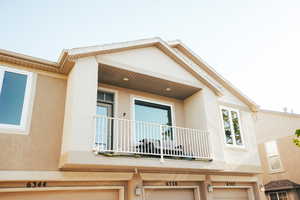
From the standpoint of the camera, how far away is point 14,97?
23.4 ft

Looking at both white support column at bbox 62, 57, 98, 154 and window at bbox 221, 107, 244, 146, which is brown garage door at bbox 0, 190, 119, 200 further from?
window at bbox 221, 107, 244, 146

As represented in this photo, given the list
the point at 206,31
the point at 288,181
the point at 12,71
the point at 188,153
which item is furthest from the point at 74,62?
the point at 288,181

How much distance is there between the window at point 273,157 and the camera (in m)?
16.8

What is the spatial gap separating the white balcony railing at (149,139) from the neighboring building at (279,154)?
969cm

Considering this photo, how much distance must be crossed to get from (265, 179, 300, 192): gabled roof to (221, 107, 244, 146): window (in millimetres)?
6632

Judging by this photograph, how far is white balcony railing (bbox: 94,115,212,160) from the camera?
7871mm

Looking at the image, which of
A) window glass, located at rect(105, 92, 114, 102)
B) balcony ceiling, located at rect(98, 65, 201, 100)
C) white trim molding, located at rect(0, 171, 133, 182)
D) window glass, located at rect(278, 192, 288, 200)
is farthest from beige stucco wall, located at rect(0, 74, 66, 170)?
window glass, located at rect(278, 192, 288, 200)

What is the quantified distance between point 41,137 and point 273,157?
16052mm

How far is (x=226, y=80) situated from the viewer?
1230 centimetres

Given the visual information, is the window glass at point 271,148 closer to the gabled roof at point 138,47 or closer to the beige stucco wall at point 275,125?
the beige stucco wall at point 275,125

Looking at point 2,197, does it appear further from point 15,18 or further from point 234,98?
point 234,98

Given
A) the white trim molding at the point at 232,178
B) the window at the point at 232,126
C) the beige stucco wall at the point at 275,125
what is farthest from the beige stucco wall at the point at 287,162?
the window at the point at 232,126

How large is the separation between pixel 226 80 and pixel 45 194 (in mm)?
9614

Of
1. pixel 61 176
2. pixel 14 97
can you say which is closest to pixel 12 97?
pixel 14 97
